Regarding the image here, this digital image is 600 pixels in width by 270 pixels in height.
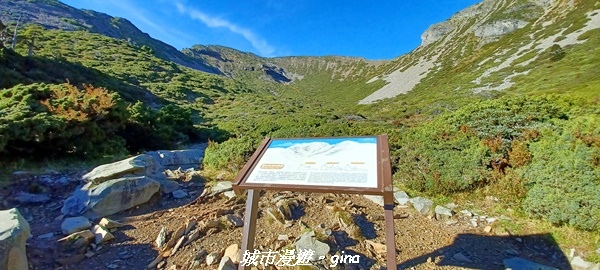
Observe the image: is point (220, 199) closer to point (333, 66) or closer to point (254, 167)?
point (254, 167)

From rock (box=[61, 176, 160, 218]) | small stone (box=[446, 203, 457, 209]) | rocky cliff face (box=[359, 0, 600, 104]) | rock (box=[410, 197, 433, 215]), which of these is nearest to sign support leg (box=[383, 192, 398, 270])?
rock (box=[410, 197, 433, 215])

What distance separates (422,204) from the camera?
5.11m

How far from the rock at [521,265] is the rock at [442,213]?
1.14 metres

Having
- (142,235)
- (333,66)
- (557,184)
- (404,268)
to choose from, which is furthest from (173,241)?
(333,66)

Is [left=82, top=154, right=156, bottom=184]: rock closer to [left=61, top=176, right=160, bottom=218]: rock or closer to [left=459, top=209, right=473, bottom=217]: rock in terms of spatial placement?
[left=61, top=176, right=160, bottom=218]: rock

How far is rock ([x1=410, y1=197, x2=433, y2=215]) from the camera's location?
4.97 meters

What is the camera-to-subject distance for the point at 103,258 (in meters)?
3.78

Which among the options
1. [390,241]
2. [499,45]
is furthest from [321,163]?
[499,45]

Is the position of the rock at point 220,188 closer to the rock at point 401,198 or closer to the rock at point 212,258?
the rock at point 212,258

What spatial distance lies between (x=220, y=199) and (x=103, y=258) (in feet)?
6.65

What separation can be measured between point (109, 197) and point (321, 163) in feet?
13.2

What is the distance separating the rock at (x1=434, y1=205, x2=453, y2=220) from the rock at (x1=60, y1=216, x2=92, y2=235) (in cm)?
540

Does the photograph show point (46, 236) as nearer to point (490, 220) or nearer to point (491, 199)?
point (490, 220)

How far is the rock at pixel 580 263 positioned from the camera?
3.48 m
